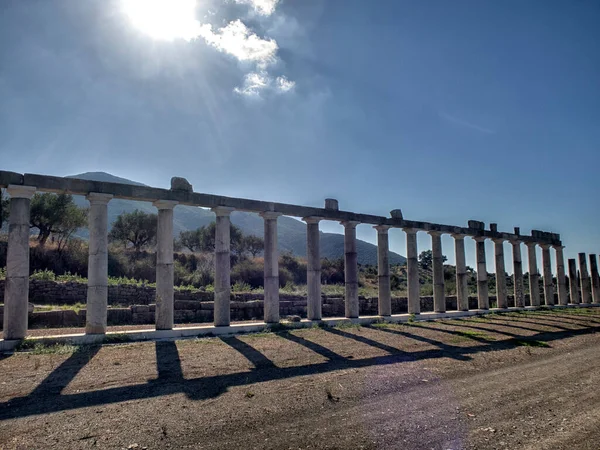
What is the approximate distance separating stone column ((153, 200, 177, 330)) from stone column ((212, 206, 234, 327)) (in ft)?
5.62

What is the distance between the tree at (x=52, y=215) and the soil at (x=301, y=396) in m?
31.8

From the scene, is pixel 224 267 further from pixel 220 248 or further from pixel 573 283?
pixel 573 283

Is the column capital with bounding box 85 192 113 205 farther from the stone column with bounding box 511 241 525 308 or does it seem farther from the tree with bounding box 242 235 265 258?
the tree with bounding box 242 235 265 258

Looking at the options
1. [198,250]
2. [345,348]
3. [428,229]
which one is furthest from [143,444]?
[198,250]

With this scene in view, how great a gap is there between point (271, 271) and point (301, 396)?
9.49 meters

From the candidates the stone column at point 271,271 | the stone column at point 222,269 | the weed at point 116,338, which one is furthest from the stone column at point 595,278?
the weed at point 116,338

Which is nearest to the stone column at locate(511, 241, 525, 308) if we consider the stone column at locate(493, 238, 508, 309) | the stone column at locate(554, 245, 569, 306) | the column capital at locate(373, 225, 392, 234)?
the stone column at locate(493, 238, 508, 309)

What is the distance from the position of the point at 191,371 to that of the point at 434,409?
17.4 feet

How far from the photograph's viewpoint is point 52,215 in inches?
1522

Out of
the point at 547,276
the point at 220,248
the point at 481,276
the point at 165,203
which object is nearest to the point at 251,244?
the point at 547,276

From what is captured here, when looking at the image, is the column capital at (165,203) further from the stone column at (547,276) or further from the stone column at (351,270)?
the stone column at (547,276)

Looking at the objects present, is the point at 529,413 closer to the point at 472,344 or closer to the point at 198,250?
the point at 472,344

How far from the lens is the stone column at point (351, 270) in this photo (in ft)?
62.5

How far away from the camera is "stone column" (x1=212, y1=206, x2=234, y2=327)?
1559 centimetres
